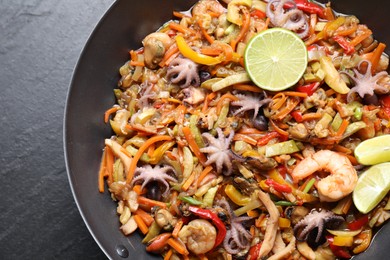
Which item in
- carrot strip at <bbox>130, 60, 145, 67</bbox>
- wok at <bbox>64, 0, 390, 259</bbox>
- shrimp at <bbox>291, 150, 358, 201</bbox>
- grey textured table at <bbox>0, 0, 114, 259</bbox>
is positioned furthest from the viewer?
grey textured table at <bbox>0, 0, 114, 259</bbox>

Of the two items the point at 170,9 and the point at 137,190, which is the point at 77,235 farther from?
the point at 170,9

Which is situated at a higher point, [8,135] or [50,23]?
[50,23]

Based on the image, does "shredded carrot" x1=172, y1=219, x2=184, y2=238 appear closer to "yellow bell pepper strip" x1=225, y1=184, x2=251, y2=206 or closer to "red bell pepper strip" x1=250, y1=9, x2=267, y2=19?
"yellow bell pepper strip" x1=225, y1=184, x2=251, y2=206

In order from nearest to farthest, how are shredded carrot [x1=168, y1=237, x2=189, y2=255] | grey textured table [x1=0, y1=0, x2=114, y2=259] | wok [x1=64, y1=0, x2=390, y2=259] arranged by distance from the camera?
1. shredded carrot [x1=168, y1=237, x2=189, y2=255]
2. wok [x1=64, y1=0, x2=390, y2=259]
3. grey textured table [x1=0, y1=0, x2=114, y2=259]

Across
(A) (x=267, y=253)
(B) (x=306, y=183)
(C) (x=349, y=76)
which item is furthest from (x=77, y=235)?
(C) (x=349, y=76)

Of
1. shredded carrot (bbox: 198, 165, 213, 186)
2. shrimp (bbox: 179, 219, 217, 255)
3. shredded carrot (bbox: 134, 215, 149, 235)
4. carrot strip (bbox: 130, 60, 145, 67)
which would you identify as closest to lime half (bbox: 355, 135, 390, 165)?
shredded carrot (bbox: 198, 165, 213, 186)

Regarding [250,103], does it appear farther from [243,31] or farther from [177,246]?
[177,246]

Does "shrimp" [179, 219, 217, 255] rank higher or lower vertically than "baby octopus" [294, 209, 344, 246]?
higher
